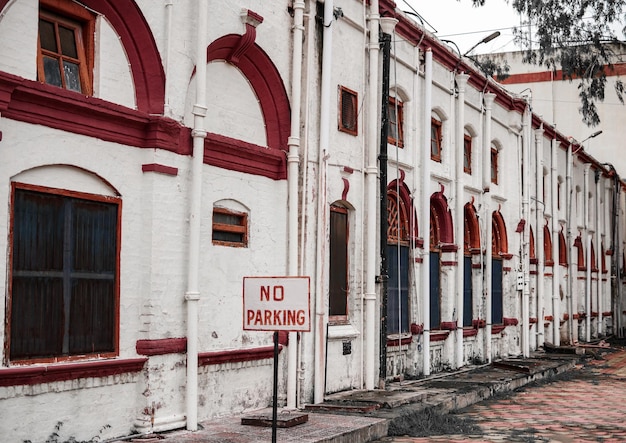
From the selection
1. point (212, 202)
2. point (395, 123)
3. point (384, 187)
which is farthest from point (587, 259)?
point (212, 202)

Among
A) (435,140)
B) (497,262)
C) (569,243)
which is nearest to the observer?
(435,140)

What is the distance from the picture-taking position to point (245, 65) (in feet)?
38.2

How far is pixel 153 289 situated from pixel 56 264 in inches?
50.1

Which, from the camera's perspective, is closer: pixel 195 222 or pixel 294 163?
pixel 195 222

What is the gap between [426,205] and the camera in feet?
55.0

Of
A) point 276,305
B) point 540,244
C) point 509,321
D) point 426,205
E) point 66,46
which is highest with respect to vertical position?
point 66,46

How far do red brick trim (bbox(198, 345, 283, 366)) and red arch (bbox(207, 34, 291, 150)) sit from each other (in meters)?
2.80

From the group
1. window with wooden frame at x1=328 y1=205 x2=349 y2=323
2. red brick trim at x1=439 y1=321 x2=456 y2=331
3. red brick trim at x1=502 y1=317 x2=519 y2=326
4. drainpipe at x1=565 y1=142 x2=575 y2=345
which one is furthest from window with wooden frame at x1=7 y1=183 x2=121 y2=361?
drainpipe at x1=565 y1=142 x2=575 y2=345

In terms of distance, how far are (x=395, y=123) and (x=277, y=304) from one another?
29.4 ft

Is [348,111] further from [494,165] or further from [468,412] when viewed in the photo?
[494,165]

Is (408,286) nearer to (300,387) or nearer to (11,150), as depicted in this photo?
(300,387)

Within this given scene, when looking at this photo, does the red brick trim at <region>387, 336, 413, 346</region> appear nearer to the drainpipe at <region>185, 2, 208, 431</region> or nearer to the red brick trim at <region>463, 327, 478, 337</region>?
the red brick trim at <region>463, 327, 478, 337</region>

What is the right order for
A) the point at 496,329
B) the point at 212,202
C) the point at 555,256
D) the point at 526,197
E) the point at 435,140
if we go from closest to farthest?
the point at 212,202 < the point at 435,140 < the point at 496,329 < the point at 526,197 < the point at 555,256

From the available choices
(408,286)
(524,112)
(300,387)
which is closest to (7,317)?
(300,387)
